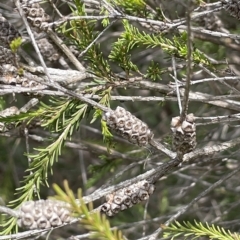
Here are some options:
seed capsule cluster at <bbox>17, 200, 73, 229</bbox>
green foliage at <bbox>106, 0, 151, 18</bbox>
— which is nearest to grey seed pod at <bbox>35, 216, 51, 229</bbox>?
seed capsule cluster at <bbox>17, 200, 73, 229</bbox>

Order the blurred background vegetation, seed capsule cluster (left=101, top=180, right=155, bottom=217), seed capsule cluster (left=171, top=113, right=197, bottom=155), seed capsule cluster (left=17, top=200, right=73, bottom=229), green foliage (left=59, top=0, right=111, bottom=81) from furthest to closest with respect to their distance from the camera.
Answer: the blurred background vegetation, green foliage (left=59, top=0, right=111, bottom=81), seed capsule cluster (left=101, top=180, right=155, bottom=217), seed capsule cluster (left=171, top=113, right=197, bottom=155), seed capsule cluster (left=17, top=200, right=73, bottom=229)

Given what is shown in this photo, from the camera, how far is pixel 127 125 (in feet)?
4.25

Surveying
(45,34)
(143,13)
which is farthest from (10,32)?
(143,13)

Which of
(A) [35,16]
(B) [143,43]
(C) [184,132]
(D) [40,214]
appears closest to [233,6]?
(B) [143,43]

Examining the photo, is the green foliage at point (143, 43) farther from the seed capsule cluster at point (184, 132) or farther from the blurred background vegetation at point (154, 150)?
the seed capsule cluster at point (184, 132)

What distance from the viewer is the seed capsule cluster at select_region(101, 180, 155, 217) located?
138 centimetres

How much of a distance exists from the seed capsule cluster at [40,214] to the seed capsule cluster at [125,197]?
9.0 inches

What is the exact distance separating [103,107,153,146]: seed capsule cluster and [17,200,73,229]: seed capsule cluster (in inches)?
10.5

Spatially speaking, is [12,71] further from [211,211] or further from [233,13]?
[211,211]

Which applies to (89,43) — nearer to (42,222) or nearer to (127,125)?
(127,125)

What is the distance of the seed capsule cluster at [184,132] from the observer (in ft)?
4.19

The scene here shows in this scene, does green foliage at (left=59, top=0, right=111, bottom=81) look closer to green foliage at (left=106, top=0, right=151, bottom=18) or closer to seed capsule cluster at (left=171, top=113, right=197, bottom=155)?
green foliage at (left=106, top=0, right=151, bottom=18)

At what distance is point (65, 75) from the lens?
1.59 metres

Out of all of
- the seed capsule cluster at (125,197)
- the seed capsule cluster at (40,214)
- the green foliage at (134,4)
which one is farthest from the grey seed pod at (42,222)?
the green foliage at (134,4)
